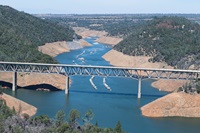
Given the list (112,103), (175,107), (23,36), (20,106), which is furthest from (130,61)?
(20,106)

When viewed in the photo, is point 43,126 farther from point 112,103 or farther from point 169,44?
point 169,44

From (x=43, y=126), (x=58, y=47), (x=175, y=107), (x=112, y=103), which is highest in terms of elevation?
(x=43, y=126)

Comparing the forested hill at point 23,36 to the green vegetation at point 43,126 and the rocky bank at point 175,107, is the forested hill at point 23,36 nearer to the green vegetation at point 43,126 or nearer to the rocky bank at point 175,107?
the rocky bank at point 175,107

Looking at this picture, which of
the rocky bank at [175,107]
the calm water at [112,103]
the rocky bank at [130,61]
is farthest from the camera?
the rocky bank at [130,61]

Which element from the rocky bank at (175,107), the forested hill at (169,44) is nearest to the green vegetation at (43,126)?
the rocky bank at (175,107)

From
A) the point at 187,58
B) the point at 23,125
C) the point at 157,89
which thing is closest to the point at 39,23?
the point at 187,58
